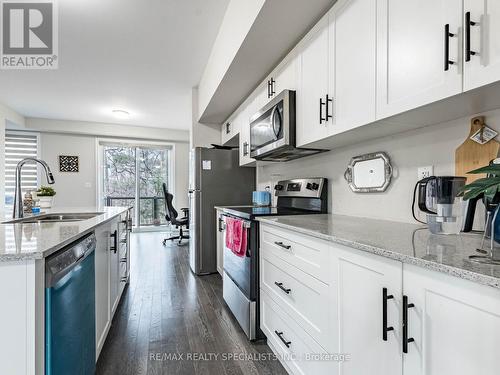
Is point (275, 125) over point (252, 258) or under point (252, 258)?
over

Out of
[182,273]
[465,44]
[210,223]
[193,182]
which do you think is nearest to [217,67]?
[193,182]

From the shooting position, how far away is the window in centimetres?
582

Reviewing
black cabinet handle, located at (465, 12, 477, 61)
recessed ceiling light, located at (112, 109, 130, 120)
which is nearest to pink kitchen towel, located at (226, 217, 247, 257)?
black cabinet handle, located at (465, 12, 477, 61)

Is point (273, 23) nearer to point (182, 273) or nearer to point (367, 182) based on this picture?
point (367, 182)

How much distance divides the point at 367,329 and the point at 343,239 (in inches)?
12.5

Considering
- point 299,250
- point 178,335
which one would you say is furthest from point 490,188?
point 178,335

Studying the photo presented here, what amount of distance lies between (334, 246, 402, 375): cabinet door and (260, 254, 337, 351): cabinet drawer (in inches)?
2.8

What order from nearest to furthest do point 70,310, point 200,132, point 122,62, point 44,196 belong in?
1. point 70,310
2. point 44,196
3. point 122,62
4. point 200,132

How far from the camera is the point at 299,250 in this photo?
4.59 ft

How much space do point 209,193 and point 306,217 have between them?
186cm

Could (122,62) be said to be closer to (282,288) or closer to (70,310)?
(70,310)

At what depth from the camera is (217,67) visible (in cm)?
273

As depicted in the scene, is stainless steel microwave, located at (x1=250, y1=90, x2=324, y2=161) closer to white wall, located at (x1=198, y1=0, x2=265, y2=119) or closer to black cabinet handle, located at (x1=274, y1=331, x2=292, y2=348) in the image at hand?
white wall, located at (x1=198, y1=0, x2=265, y2=119)

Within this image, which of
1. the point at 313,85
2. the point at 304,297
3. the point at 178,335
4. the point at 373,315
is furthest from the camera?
the point at 178,335
